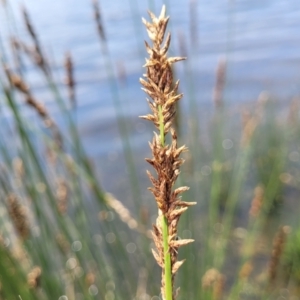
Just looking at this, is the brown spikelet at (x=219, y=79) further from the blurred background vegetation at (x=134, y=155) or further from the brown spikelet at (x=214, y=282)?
the brown spikelet at (x=214, y=282)

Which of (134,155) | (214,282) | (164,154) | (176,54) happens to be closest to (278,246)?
(214,282)

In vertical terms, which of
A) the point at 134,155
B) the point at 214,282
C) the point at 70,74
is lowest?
the point at 134,155

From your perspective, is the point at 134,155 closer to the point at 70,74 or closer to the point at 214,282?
the point at 214,282

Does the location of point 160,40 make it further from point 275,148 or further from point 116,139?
point 116,139

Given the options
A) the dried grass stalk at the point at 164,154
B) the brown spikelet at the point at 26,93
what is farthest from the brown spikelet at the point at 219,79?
the dried grass stalk at the point at 164,154

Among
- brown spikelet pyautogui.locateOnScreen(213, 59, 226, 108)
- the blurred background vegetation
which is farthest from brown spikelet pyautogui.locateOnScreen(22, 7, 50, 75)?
brown spikelet pyautogui.locateOnScreen(213, 59, 226, 108)

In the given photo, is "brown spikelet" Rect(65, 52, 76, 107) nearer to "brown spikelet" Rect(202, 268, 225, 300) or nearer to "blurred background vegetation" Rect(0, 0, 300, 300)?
"blurred background vegetation" Rect(0, 0, 300, 300)
